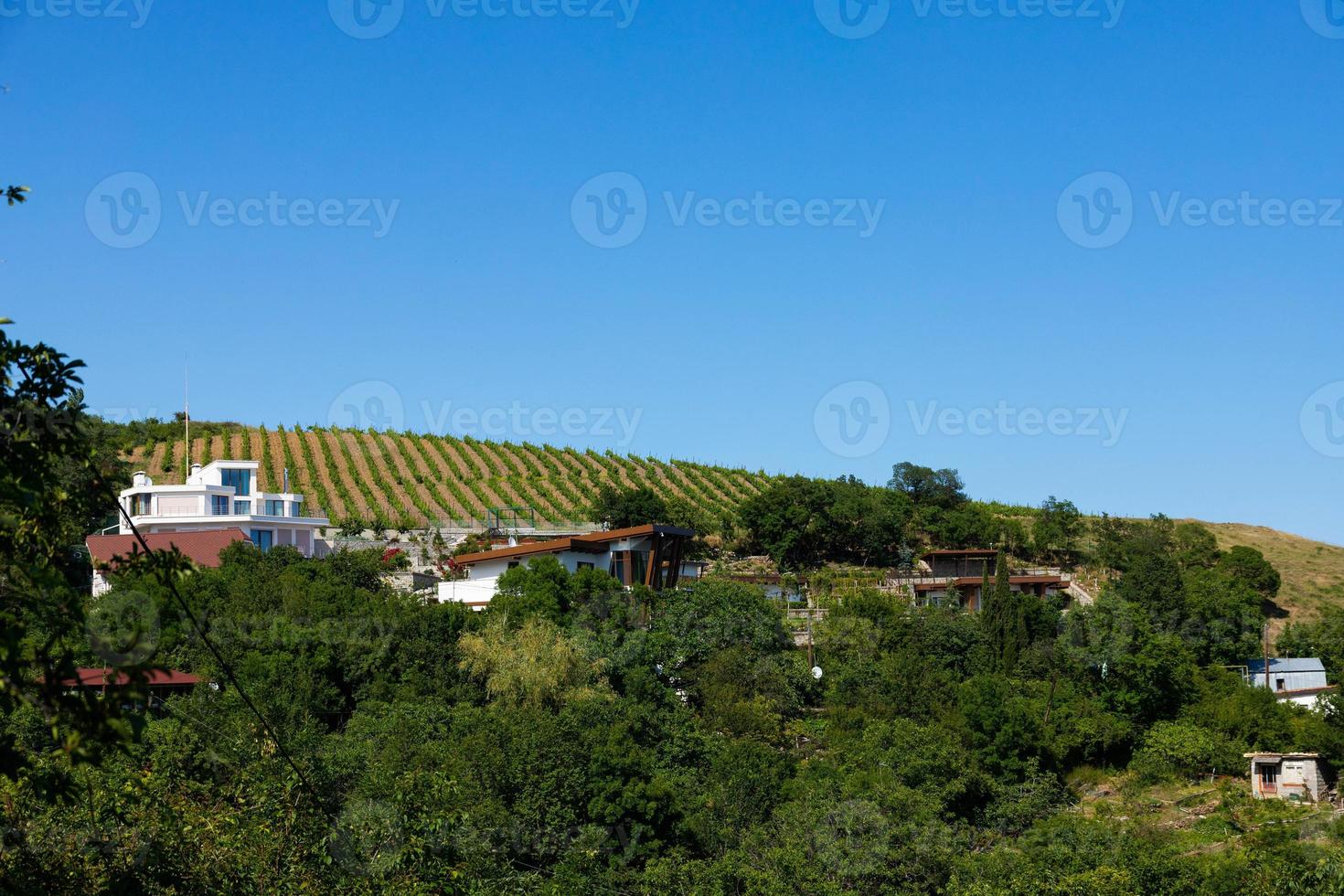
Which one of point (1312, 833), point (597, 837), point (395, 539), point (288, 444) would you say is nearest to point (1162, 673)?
point (1312, 833)

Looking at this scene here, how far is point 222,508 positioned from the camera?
149ft

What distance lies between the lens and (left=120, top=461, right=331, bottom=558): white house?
4412 cm

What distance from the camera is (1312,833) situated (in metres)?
27.7

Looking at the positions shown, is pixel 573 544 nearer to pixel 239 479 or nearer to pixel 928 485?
pixel 239 479

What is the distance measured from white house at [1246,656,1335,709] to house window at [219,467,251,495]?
36.4 metres

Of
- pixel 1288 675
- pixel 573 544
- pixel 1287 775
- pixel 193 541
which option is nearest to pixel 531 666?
pixel 573 544

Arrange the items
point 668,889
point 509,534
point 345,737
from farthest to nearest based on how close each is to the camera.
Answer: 1. point 509,534
2. point 345,737
3. point 668,889

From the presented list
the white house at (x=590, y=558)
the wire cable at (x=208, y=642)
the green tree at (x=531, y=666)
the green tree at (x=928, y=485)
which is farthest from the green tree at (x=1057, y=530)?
the wire cable at (x=208, y=642)

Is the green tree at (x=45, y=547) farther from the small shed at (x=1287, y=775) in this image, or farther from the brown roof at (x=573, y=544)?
the brown roof at (x=573, y=544)

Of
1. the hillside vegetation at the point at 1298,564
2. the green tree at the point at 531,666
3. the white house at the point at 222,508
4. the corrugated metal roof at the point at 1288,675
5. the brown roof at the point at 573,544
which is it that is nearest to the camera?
the green tree at the point at 531,666

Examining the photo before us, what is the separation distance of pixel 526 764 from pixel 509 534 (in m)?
23.9

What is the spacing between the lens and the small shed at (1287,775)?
32.6m

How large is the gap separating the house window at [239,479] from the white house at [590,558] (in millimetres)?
9186

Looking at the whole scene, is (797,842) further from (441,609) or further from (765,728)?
(441,609)
